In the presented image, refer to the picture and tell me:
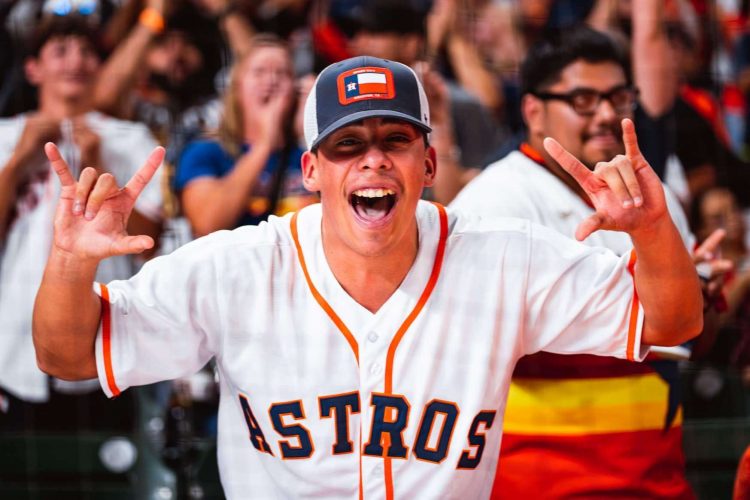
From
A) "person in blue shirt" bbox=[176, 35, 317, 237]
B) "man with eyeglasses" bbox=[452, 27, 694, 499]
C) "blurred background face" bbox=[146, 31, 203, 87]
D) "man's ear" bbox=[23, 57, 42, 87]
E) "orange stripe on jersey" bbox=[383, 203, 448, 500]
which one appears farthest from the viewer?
"blurred background face" bbox=[146, 31, 203, 87]

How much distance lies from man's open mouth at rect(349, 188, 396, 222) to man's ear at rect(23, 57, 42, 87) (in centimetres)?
173

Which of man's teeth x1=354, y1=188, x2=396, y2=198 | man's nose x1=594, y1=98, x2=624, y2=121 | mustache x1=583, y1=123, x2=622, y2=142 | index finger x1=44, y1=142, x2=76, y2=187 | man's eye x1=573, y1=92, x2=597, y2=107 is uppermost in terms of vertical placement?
man's eye x1=573, y1=92, x2=597, y2=107

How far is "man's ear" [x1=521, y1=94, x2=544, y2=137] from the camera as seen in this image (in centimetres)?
256

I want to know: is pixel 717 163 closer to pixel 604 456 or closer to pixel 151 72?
pixel 604 456

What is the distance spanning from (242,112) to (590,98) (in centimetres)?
120

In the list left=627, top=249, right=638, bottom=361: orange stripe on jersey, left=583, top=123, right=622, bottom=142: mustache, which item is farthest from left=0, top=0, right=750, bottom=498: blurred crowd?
left=627, top=249, right=638, bottom=361: orange stripe on jersey

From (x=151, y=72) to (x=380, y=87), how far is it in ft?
6.17

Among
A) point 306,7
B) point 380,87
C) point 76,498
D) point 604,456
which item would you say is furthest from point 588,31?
point 76,498

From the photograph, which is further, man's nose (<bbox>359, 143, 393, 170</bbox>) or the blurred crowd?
the blurred crowd

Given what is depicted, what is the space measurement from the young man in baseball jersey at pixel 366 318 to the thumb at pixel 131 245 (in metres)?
0.11

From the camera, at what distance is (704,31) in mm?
4020

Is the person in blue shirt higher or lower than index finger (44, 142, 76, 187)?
higher

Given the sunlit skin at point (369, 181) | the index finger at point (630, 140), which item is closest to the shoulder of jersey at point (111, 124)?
the sunlit skin at point (369, 181)

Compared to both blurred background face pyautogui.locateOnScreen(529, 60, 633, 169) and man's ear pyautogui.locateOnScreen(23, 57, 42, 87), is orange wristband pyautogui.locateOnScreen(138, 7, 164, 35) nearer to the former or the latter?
man's ear pyautogui.locateOnScreen(23, 57, 42, 87)
